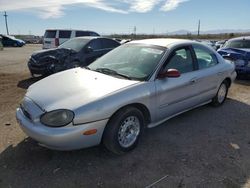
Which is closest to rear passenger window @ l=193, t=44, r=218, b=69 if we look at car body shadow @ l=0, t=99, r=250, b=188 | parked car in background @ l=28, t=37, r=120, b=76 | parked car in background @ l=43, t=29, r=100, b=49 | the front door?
the front door

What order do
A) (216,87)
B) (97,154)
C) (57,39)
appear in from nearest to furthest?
(97,154) → (216,87) → (57,39)

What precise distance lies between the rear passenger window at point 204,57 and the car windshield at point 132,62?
1.02 meters

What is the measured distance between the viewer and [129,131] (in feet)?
13.0

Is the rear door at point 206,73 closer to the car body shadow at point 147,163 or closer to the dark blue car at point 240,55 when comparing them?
the car body shadow at point 147,163

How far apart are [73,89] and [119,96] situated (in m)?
0.66

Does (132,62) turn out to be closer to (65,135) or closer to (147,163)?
(147,163)

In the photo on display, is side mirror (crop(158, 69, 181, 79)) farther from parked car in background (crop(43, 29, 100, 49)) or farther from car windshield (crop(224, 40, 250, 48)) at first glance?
parked car in background (crop(43, 29, 100, 49))

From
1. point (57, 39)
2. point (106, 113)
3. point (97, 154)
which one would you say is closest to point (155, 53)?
point (106, 113)

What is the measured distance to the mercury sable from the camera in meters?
3.42

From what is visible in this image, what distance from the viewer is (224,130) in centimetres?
493

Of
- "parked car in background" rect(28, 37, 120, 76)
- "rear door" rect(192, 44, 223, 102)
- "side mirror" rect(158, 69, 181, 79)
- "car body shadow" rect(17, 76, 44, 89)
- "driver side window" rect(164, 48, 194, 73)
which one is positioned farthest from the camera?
"parked car in background" rect(28, 37, 120, 76)

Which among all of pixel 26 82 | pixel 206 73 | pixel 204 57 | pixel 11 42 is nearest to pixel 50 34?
→ pixel 26 82

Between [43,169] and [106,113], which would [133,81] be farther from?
[43,169]

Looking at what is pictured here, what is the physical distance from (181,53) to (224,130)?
5.08ft
